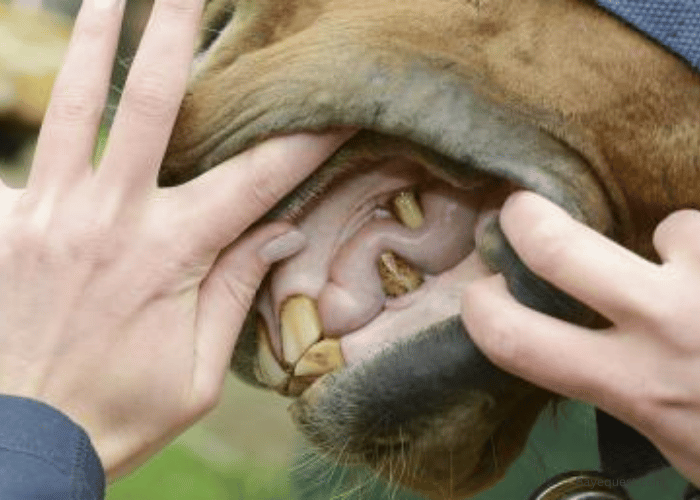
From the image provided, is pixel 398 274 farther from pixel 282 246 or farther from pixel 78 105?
pixel 78 105

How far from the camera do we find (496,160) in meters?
0.78

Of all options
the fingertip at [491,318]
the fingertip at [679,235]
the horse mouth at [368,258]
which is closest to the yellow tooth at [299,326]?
the horse mouth at [368,258]

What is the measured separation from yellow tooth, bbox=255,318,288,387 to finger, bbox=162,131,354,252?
4.6 inches

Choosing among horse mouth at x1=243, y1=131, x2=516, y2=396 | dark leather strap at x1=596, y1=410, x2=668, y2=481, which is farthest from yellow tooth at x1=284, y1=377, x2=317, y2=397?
dark leather strap at x1=596, y1=410, x2=668, y2=481

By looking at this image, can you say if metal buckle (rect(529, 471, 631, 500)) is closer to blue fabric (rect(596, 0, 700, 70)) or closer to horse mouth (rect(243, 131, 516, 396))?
horse mouth (rect(243, 131, 516, 396))

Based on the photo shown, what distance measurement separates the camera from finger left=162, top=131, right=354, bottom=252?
0.83m

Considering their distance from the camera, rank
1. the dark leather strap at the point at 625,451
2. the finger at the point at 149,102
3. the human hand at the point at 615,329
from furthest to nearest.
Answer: the dark leather strap at the point at 625,451, the finger at the point at 149,102, the human hand at the point at 615,329

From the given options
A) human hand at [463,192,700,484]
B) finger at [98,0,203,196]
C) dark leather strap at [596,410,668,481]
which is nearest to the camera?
human hand at [463,192,700,484]

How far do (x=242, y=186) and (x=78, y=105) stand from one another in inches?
4.8

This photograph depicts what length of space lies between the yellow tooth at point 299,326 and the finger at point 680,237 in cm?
25

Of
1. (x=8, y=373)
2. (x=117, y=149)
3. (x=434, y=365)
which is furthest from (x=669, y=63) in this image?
(x=8, y=373)

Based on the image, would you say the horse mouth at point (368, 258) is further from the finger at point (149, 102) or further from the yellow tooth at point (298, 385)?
the finger at point (149, 102)

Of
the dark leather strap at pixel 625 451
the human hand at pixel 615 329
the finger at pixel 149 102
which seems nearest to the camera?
the human hand at pixel 615 329

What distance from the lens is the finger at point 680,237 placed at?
73 cm
